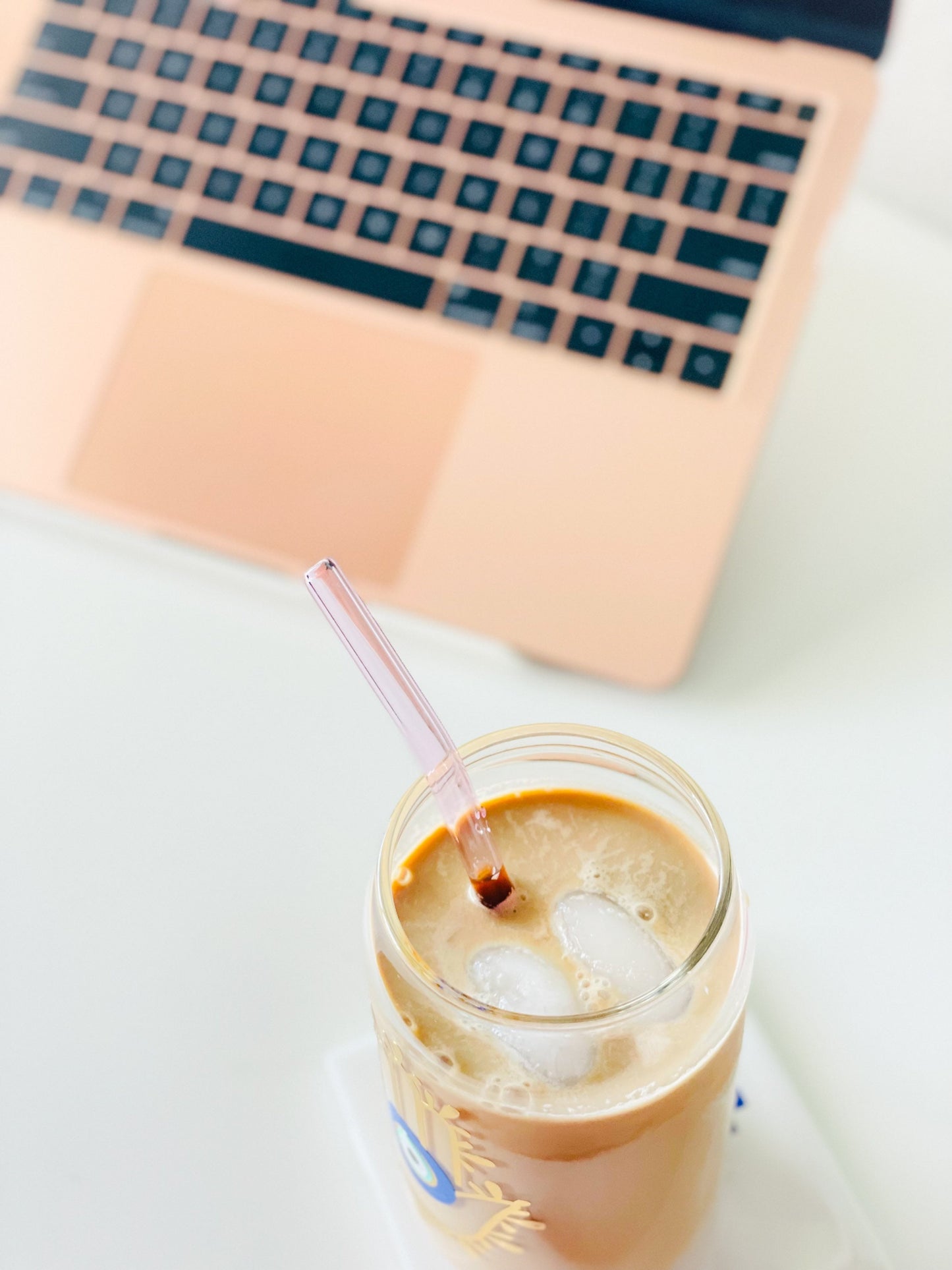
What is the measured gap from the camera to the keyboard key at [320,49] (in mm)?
756

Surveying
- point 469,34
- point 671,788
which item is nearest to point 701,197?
point 469,34

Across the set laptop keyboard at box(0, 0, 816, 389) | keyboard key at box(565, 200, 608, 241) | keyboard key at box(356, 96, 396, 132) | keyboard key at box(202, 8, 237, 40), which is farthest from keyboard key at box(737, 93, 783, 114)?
keyboard key at box(202, 8, 237, 40)

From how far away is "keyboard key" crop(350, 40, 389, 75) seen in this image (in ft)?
2.46

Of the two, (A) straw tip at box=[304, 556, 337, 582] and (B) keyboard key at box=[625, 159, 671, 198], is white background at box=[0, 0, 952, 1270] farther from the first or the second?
(A) straw tip at box=[304, 556, 337, 582]

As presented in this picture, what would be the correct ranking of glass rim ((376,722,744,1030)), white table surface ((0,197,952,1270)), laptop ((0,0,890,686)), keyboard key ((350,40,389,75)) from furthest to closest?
keyboard key ((350,40,389,75)), laptop ((0,0,890,686)), white table surface ((0,197,952,1270)), glass rim ((376,722,744,1030))

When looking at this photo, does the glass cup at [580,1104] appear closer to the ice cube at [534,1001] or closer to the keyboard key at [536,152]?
the ice cube at [534,1001]

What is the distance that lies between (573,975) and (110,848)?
0.29 m

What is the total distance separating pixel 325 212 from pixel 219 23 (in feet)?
0.51

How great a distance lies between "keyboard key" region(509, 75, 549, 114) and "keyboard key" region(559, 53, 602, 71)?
0.06 feet

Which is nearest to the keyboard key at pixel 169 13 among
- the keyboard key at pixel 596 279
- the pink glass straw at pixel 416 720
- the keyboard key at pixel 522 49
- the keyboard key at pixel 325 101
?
the keyboard key at pixel 325 101

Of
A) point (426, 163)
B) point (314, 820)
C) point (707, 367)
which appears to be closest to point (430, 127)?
point (426, 163)

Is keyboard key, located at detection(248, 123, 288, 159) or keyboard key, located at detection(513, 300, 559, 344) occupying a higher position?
keyboard key, located at detection(248, 123, 288, 159)

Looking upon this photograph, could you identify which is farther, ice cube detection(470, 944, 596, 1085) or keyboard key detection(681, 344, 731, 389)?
keyboard key detection(681, 344, 731, 389)

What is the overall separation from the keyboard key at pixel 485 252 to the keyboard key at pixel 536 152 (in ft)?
0.17
